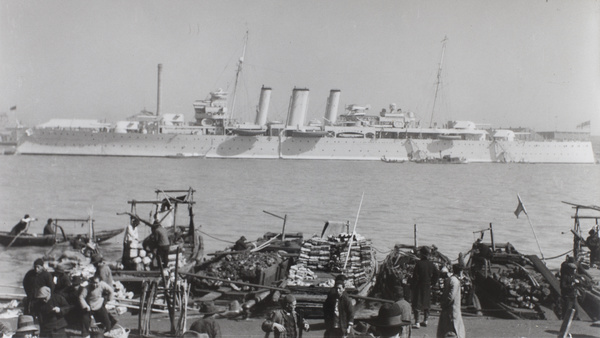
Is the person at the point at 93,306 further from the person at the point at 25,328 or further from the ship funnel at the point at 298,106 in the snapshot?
the ship funnel at the point at 298,106

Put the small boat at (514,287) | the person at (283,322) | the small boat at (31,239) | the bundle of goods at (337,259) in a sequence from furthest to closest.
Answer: the small boat at (31,239) < the bundle of goods at (337,259) < the small boat at (514,287) < the person at (283,322)

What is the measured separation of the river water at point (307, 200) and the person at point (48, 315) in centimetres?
852

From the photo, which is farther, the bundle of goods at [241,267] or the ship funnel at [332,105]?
the ship funnel at [332,105]

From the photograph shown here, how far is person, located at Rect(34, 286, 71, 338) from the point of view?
7.33m

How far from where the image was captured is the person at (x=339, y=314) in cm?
684

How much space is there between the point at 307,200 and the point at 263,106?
49350 millimetres

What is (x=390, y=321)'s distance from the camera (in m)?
6.40

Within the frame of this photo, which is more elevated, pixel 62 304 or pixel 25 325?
pixel 25 325

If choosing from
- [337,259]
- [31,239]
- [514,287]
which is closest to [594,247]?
[514,287]

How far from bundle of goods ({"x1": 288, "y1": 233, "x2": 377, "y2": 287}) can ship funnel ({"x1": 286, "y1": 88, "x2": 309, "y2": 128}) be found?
2951 inches

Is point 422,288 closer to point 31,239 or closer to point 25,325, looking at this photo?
point 25,325

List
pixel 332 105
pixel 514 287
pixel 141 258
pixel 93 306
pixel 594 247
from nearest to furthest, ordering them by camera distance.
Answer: pixel 93 306 < pixel 514 287 < pixel 141 258 < pixel 594 247 < pixel 332 105

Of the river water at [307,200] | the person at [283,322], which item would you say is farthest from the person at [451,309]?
the river water at [307,200]

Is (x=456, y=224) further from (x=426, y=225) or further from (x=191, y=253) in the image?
(x=191, y=253)
